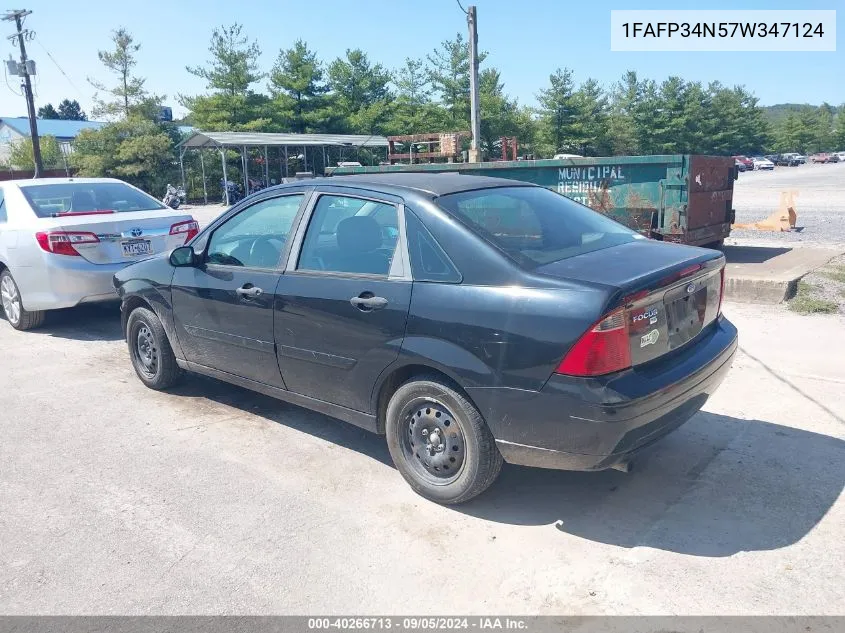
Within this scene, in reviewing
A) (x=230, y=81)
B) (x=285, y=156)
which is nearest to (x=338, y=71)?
(x=230, y=81)

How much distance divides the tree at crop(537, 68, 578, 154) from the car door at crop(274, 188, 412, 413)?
161 ft

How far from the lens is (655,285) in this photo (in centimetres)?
326

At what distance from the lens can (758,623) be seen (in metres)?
2.68

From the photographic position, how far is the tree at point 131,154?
3644cm

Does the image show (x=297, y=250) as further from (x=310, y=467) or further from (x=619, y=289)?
(x=619, y=289)

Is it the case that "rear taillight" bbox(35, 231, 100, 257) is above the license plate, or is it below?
above

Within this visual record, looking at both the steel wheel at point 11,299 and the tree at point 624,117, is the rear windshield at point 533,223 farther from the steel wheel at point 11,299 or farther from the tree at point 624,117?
the tree at point 624,117

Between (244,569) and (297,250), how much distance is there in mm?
1918

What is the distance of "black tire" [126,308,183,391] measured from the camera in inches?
212

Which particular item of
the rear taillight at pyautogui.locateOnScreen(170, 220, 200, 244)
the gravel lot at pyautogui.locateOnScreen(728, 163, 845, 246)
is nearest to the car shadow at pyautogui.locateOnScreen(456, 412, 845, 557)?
the rear taillight at pyautogui.locateOnScreen(170, 220, 200, 244)

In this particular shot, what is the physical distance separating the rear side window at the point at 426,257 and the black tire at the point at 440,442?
0.53 m

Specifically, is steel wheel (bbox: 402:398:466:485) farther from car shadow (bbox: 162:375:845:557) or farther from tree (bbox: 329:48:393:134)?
tree (bbox: 329:48:393:134)

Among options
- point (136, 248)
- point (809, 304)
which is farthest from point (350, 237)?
point (809, 304)

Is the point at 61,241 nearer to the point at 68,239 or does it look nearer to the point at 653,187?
the point at 68,239
